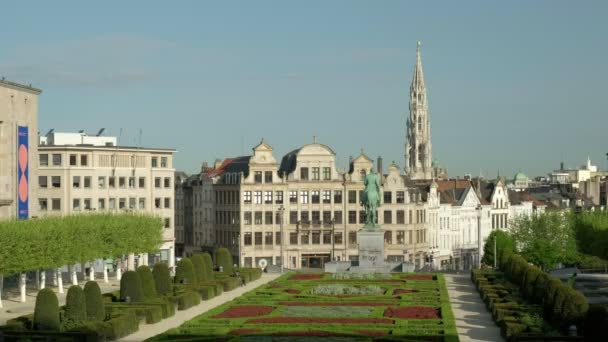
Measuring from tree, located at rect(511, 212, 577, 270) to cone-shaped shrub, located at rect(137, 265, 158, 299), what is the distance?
5634cm

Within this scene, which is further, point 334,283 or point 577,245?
point 577,245

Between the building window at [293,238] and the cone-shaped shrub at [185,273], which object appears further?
the building window at [293,238]

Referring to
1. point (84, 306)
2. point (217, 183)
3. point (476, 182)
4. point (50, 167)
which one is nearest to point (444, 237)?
point (476, 182)

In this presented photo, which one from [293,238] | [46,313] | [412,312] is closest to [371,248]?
[412,312]

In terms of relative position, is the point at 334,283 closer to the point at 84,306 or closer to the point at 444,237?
the point at 84,306

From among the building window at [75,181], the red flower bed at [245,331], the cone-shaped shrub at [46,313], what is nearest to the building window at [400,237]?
the building window at [75,181]

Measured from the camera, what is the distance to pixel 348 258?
146m

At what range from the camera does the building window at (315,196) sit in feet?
480

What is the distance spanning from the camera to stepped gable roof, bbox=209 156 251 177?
148000 mm

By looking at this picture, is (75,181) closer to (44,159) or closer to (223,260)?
(44,159)

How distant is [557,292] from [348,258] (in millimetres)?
85310

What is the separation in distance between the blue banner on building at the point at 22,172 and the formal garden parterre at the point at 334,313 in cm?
2420

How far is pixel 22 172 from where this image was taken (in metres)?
106

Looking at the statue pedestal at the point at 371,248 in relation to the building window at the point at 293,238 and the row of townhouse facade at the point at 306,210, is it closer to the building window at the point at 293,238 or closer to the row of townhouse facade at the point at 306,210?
the row of townhouse facade at the point at 306,210
